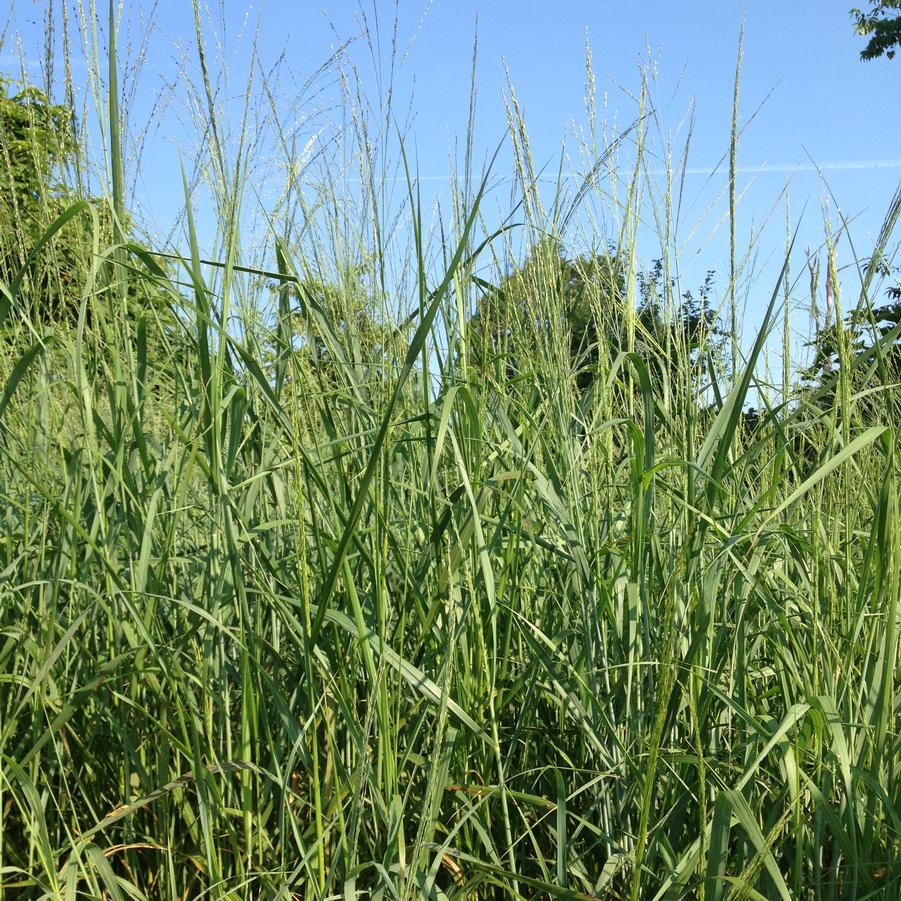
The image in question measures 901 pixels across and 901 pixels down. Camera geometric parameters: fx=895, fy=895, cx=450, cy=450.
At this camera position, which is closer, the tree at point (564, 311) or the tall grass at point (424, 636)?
the tall grass at point (424, 636)

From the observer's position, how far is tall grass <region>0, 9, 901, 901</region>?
129cm

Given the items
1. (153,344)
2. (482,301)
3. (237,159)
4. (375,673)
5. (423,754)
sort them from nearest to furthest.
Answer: (375,673)
(237,159)
(423,754)
(482,301)
(153,344)

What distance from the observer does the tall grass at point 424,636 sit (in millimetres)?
1288

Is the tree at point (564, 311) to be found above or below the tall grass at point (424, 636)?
above

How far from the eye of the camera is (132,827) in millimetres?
1497

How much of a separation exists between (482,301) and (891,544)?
1036mm

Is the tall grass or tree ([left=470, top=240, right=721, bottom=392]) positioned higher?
tree ([left=470, top=240, right=721, bottom=392])

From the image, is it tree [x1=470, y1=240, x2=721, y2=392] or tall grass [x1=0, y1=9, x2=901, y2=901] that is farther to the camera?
tree [x1=470, y1=240, x2=721, y2=392]

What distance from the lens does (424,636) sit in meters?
1.37

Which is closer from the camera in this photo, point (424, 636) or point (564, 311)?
point (424, 636)

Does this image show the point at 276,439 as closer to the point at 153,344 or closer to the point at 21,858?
the point at 153,344

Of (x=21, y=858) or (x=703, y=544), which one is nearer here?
(x=703, y=544)

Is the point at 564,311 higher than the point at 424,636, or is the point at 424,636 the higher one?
the point at 564,311

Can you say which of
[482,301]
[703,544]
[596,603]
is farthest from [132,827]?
[482,301]
